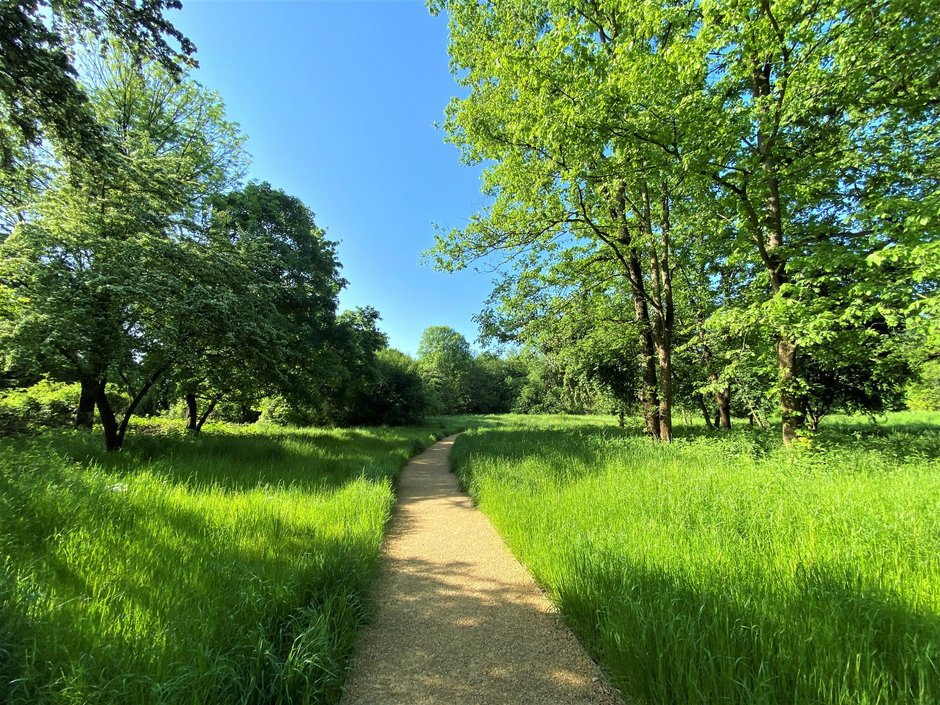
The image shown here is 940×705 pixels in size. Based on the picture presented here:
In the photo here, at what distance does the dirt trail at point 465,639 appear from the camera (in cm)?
238

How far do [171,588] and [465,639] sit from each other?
2.31 meters

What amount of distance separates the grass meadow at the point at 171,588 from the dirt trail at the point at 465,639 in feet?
0.76

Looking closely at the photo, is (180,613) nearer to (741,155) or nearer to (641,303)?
(741,155)

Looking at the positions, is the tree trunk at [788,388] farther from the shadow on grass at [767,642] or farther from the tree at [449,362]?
the tree at [449,362]

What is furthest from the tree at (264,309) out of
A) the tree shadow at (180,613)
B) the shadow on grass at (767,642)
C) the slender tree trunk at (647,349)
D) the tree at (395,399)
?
the slender tree trunk at (647,349)

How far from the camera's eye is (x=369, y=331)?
22172 mm

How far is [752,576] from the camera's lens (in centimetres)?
277

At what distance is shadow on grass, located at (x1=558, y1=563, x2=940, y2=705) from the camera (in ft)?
6.08

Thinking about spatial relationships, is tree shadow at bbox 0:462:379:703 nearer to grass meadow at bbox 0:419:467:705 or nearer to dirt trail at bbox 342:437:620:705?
grass meadow at bbox 0:419:467:705

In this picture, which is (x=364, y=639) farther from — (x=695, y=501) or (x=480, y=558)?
(x=695, y=501)

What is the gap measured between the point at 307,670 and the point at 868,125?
12.1 meters

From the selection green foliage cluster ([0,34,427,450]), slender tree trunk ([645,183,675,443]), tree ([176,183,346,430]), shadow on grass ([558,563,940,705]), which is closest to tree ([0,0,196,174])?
green foliage cluster ([0,34,427,450])

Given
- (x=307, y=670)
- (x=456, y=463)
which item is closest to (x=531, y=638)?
(x=307, y=670)

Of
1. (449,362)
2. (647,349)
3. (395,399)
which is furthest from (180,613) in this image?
(449,362)
